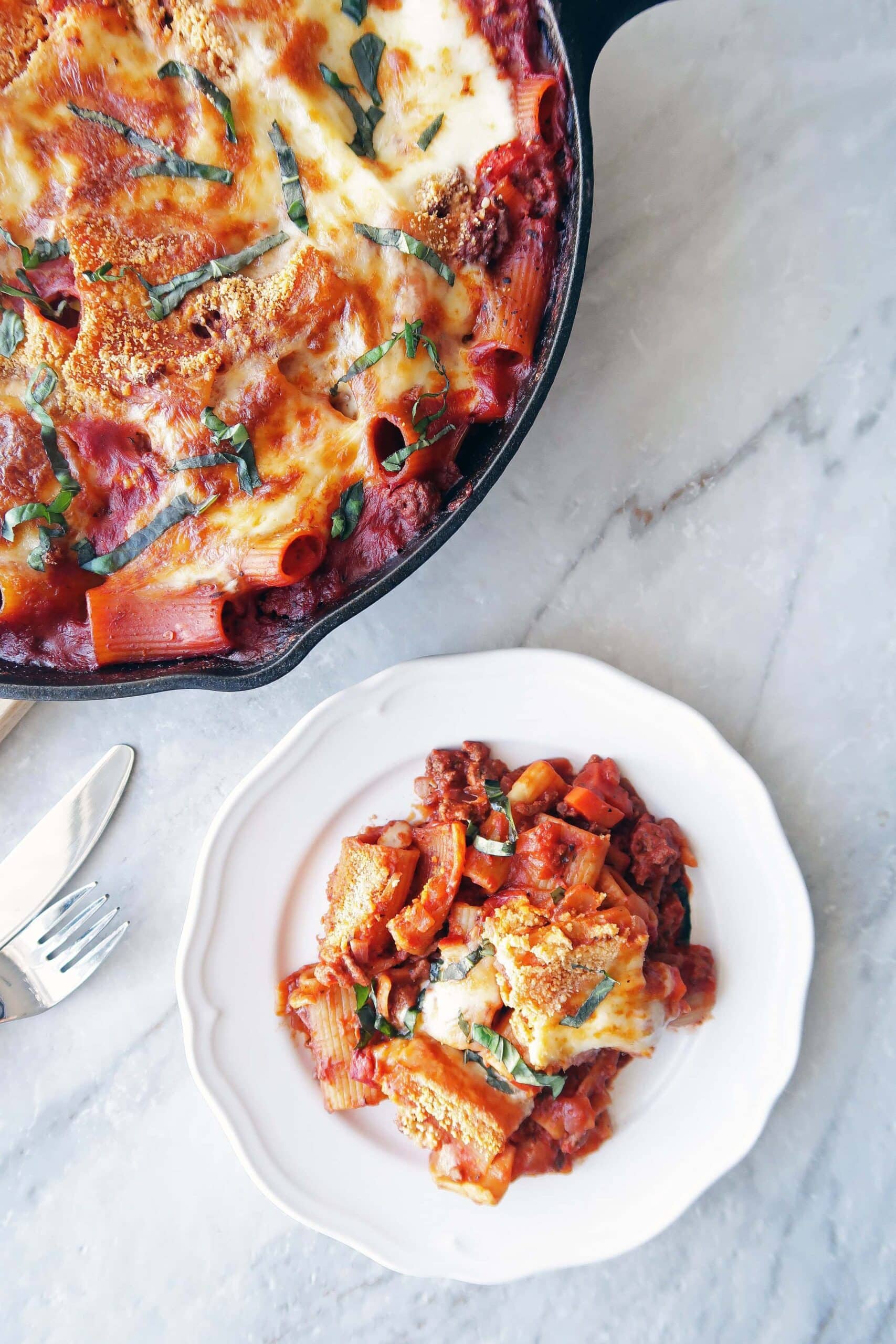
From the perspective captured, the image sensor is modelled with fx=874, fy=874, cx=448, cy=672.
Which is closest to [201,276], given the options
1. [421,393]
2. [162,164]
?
[162,164]

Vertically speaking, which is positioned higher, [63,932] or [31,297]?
[31,297]

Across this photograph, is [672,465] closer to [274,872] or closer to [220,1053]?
[274,872]

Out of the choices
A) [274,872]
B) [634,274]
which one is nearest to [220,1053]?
[274,872]

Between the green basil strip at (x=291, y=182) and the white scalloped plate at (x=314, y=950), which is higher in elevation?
the green basil strip at (x=291, y=182)

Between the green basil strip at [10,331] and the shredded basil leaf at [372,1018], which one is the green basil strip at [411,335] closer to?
the green basil strip at [10,331]

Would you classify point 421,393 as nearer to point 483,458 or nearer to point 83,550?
point 483,458

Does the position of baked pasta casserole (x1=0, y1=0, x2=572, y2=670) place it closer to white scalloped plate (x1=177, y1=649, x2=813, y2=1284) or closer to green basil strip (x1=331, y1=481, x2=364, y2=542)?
green basil strip (x1=331, y1=481, x2=364, y2=542)

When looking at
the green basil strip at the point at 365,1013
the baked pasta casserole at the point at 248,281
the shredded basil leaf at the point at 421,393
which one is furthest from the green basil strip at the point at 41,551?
the green basil strip at the point at 365,1013
